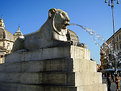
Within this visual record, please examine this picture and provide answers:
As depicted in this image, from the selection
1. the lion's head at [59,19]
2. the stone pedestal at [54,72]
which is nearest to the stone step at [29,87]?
the stone pedestal at [54,72]

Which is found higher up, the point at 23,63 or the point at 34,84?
the point at 23,63

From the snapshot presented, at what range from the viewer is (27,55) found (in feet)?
27.8

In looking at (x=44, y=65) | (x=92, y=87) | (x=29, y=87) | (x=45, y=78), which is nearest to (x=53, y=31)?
(x=44, y=65)

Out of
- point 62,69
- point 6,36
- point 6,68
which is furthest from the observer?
point 6,36

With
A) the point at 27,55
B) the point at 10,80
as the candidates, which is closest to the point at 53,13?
the point at 27,55

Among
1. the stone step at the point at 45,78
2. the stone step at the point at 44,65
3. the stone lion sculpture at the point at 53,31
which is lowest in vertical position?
the stone step at the point at 45,78

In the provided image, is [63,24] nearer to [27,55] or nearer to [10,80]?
[27,55]

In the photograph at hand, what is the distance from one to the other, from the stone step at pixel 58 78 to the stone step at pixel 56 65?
0.26 meters

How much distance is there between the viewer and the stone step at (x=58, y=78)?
6281mm

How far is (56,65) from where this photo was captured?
6938 millimetres

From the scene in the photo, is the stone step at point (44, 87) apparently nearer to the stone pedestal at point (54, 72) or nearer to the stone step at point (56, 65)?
the stone pedestal at point (54, 72)

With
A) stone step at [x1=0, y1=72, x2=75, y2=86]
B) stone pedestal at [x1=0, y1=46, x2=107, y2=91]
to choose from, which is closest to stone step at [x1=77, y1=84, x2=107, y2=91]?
stone pedestal at [x1=0, y1=46, x2=107, y2=91]

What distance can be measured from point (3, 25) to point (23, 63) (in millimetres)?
63425

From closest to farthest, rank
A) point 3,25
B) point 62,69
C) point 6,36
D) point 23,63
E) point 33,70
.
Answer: point 62,69
point 33,70
point 23,63
point 6,36
point 3,25
